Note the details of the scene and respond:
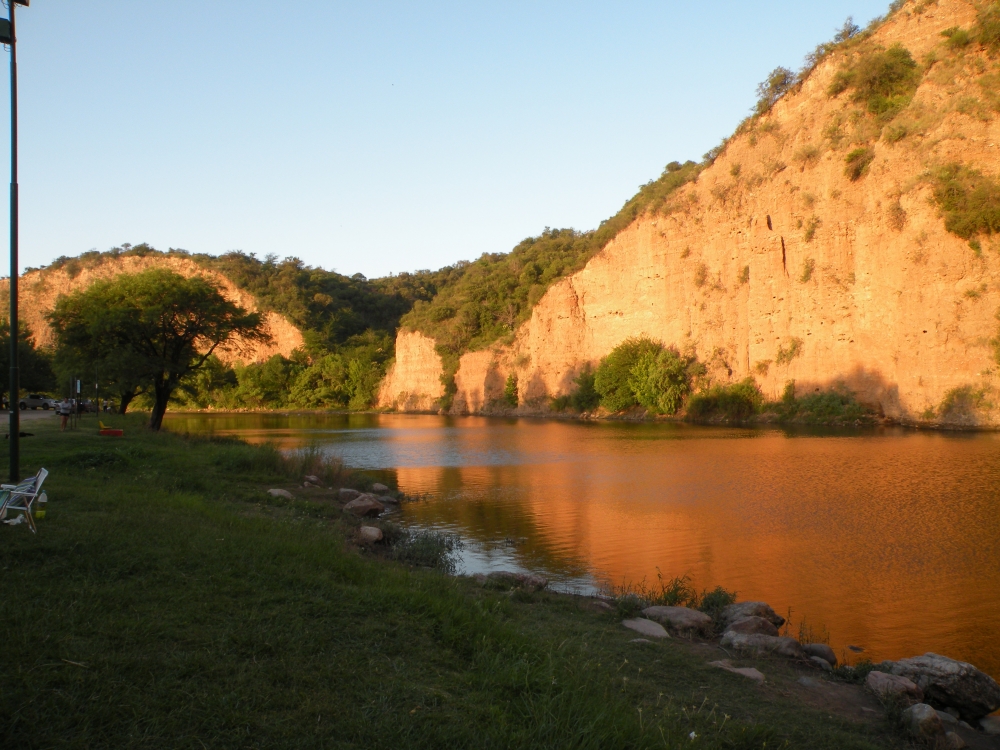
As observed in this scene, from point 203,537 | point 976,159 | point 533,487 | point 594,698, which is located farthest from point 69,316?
point 976,159

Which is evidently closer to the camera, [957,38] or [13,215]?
[13,215]

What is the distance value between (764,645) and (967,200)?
38.1 meters

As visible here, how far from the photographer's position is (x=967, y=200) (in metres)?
37.3

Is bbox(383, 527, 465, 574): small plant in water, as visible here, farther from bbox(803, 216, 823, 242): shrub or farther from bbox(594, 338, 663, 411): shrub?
bbox(594, 338, 663, 411): shrub

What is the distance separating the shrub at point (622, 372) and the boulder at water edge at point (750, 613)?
160 feet

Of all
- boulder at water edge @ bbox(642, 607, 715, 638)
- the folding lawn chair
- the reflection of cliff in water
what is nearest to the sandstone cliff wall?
the reflection of cliff in water

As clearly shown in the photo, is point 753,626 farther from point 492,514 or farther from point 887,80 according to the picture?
point 887,80

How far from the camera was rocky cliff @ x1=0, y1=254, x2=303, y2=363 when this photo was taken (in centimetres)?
9575

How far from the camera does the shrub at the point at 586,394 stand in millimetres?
62875

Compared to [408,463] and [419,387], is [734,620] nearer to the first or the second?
[408,463]

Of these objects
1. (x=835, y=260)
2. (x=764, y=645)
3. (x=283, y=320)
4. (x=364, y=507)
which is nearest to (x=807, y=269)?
(x=835, y=260)

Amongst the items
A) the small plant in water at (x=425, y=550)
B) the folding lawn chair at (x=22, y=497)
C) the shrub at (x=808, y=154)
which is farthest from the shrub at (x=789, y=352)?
the folding lawn chair at (x=22, y=497)

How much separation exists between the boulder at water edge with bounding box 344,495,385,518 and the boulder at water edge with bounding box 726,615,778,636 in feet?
30.3

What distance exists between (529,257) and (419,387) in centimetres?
1959
